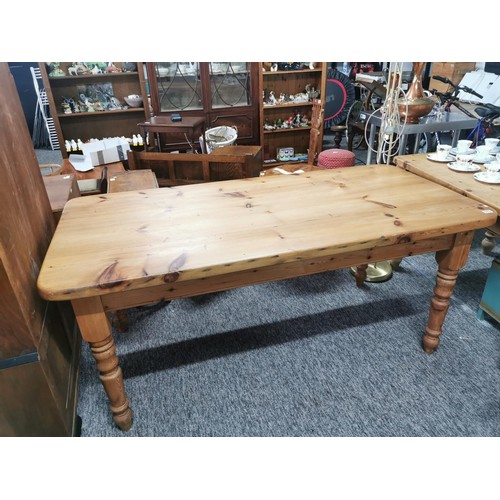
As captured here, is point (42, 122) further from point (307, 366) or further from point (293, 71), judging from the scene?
point (307, 366)

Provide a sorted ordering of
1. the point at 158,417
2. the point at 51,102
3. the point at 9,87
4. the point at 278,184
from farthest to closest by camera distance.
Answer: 1. the point at 51,102
2. the point at 278,184
3. the point at 158,417
4. the point at 9,87

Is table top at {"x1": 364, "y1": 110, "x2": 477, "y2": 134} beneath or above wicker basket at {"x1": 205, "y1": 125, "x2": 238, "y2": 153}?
above

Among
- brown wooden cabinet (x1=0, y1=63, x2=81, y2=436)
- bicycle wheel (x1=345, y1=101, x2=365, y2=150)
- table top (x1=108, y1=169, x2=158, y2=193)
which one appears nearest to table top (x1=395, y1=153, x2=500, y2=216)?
table top (x1=108, y1=169, x2=158, y2=193)

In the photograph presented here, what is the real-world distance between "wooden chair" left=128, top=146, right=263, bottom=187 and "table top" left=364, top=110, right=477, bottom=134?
1.01 metres

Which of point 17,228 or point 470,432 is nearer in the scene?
point 17,228

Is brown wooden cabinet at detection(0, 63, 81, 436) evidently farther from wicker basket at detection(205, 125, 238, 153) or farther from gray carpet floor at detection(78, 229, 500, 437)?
wicker basket at detection(205, 125, 238, 153)

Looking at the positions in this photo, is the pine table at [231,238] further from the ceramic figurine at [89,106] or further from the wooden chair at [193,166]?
the ceramic figurine at [89,106]

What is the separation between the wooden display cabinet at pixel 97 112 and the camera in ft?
12.2

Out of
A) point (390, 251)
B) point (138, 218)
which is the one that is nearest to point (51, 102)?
point (138, 218)

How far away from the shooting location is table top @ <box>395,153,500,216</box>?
1.56 metres

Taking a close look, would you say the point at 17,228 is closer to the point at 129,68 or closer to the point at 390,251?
the point at 390,251

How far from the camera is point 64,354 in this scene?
1474 millimetres

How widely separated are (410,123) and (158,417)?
2418mm

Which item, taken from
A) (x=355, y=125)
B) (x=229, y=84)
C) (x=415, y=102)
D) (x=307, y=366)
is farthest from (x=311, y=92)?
(x=307, y=366)
